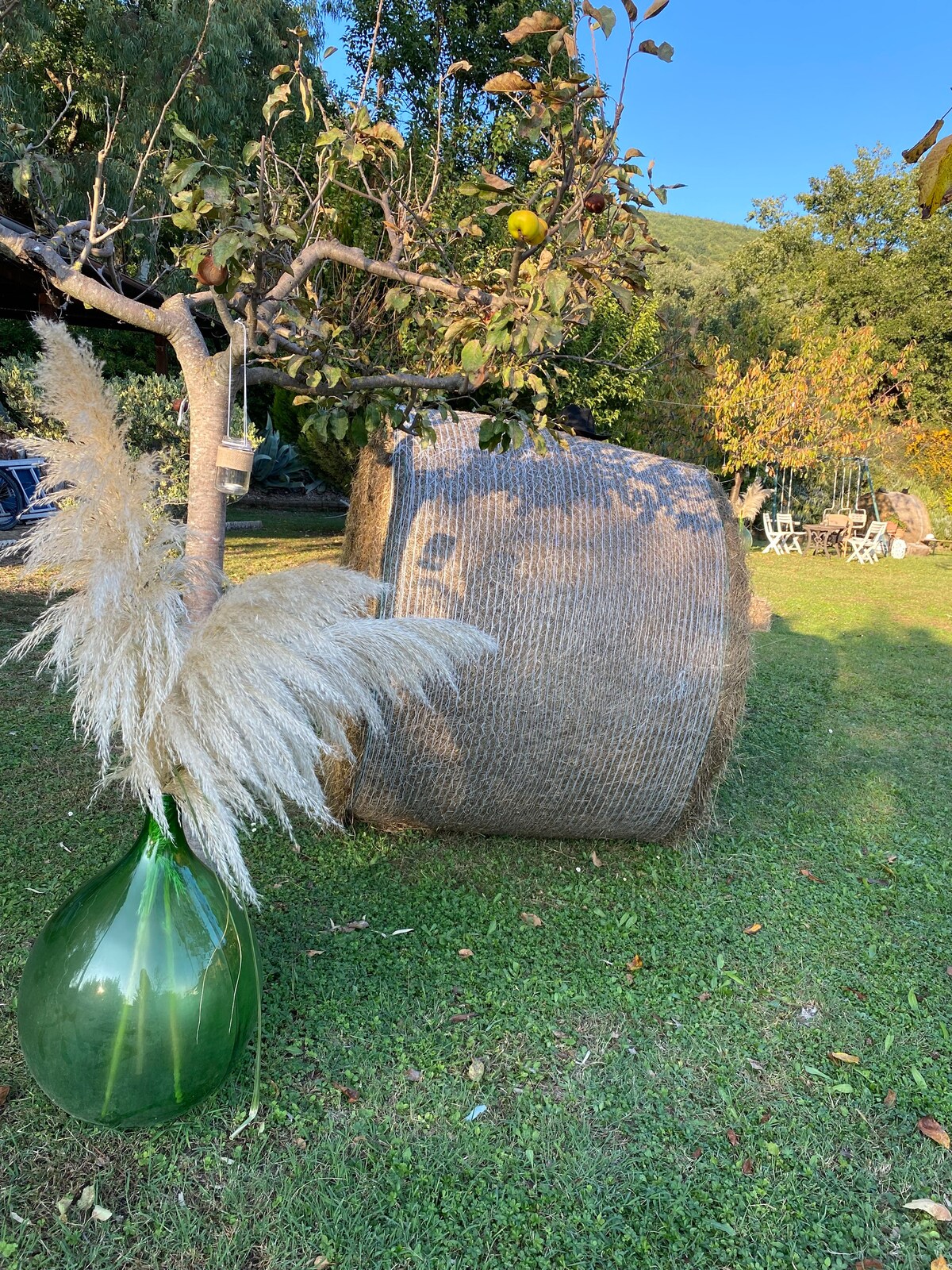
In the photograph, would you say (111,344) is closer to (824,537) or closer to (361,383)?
(824,537)

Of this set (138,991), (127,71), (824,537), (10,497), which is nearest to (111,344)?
(127,71)

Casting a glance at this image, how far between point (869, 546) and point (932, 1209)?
16615mm

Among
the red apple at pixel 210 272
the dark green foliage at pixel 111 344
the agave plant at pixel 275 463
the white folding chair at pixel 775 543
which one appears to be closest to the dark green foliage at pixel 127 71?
the dark green foliage at pixel 111 344

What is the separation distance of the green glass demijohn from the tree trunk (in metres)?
0.75

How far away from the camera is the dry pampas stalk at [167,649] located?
1868 mm

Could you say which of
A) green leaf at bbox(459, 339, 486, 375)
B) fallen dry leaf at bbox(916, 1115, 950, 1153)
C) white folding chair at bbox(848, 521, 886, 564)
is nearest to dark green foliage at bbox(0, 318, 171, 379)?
green leaf at bbox(459, 339, 486, 375)

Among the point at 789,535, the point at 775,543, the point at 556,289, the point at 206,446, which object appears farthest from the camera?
the point at 789,535

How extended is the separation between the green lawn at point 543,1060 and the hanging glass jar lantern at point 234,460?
5.45 feet

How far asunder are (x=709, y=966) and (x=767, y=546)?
54.7 feet

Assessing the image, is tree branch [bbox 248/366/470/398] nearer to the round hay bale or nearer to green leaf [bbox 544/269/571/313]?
green leaf [bbox 544/269/571/313]

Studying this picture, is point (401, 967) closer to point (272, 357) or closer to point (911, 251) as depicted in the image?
point (272, 357)

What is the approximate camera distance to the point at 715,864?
157 inches

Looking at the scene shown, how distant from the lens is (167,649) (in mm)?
1896

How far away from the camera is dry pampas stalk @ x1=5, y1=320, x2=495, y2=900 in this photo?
6.13 feet
